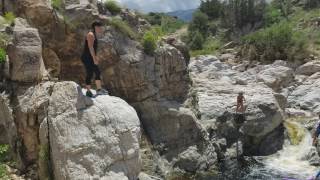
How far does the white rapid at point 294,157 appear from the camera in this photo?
23.3 m

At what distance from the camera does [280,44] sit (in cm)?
4834

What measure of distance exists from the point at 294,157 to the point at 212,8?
5161 centimetres

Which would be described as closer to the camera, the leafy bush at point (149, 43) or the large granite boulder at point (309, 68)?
the leafy bush at point (149, 43)

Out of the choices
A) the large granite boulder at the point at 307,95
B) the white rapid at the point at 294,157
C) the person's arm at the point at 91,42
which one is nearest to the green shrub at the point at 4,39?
the person's arm at the point at 91,42

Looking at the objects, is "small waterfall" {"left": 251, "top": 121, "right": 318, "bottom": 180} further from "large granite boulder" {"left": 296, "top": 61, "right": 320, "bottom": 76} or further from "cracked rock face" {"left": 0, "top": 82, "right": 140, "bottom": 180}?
"large granite boulder" {"left": 296, "top": 61, "right": 320, "bottom": 76}

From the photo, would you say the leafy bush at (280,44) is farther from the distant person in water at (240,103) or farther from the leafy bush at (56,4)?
the leafy bush at (56,4)

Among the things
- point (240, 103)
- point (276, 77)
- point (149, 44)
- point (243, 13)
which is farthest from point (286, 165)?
point (243, 13)

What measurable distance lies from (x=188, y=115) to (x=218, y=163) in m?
2.98

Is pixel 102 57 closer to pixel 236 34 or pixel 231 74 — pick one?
pixel 231 74

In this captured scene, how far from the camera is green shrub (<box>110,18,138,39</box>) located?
22.9 m

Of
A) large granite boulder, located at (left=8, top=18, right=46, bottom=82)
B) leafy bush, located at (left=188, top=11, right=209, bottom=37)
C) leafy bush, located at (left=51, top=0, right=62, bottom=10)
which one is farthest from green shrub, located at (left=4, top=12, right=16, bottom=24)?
leafy bush, located at (left=188, top=11, right=209, bottom=37)

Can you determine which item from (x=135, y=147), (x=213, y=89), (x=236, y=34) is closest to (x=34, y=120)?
(x=135, y=147)

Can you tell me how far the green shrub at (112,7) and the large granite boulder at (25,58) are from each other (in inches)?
258

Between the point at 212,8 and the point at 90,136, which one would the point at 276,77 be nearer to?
the point at 90,136
